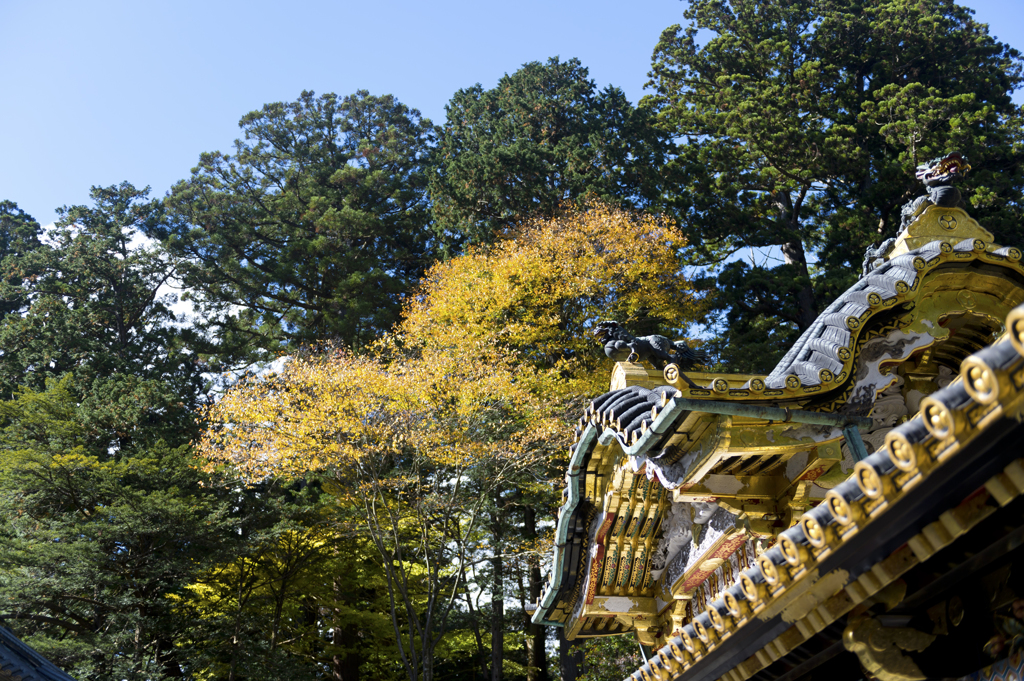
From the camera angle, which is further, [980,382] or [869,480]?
[869,480]

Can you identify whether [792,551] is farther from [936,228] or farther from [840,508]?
[936,228]

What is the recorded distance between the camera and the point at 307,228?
29.4 metres

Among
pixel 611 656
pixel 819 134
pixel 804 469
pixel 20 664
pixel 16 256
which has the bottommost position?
pixel 804 469

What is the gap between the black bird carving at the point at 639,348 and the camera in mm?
5793

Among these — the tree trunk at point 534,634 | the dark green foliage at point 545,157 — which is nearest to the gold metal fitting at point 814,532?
the tree trunk at point 534,634

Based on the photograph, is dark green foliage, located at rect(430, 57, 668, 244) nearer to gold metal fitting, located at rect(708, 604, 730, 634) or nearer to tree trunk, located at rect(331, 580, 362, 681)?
tree trunk, located at rect(331, 580, 362, 681)

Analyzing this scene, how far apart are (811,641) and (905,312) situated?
98.2 inches

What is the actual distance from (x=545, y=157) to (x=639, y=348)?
20883 mm

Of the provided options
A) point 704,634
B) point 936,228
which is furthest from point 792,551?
point 936,228

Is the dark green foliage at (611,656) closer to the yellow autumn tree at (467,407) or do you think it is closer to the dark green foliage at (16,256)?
the yellow autumn tree at (467,407)

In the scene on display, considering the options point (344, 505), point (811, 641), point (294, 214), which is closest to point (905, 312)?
point (811, 641)

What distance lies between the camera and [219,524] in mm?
16719

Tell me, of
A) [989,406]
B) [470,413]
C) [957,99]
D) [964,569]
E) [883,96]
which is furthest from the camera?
[883,96]

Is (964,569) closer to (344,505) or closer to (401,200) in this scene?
(344,505)
